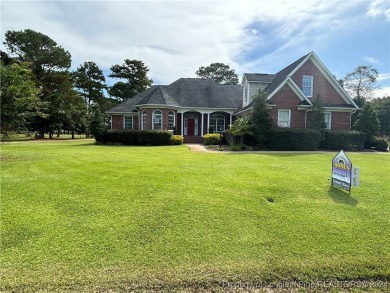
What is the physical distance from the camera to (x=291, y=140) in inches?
659

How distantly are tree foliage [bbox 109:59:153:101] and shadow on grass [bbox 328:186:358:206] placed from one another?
4393cm

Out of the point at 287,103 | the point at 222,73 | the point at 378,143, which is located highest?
the point at 222,73

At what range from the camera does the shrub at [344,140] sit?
716 inches

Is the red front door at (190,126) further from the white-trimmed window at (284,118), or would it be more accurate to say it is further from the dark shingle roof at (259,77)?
the white-trimmed window at (284,118)

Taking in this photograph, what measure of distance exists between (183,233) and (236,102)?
2388 centimetres

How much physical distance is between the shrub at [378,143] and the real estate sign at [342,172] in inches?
625

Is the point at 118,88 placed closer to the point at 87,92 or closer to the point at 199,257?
the point at 87,92

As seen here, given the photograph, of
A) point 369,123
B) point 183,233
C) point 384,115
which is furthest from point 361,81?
point 183,233

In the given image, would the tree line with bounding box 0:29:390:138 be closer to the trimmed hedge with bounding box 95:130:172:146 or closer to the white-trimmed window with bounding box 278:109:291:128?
the trimmed hedge with bounding box 95:130:172:146

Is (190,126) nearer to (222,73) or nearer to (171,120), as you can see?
(171,120)

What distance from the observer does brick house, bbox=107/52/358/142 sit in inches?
778

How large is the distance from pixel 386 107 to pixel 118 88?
148 feet

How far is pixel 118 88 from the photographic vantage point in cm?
4581

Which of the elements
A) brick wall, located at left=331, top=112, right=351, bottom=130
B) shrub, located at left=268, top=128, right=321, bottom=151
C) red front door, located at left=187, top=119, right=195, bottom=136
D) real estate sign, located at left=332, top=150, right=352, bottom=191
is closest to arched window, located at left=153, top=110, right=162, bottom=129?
red front door, located at left=187, top=119, right=195, bottom=136
